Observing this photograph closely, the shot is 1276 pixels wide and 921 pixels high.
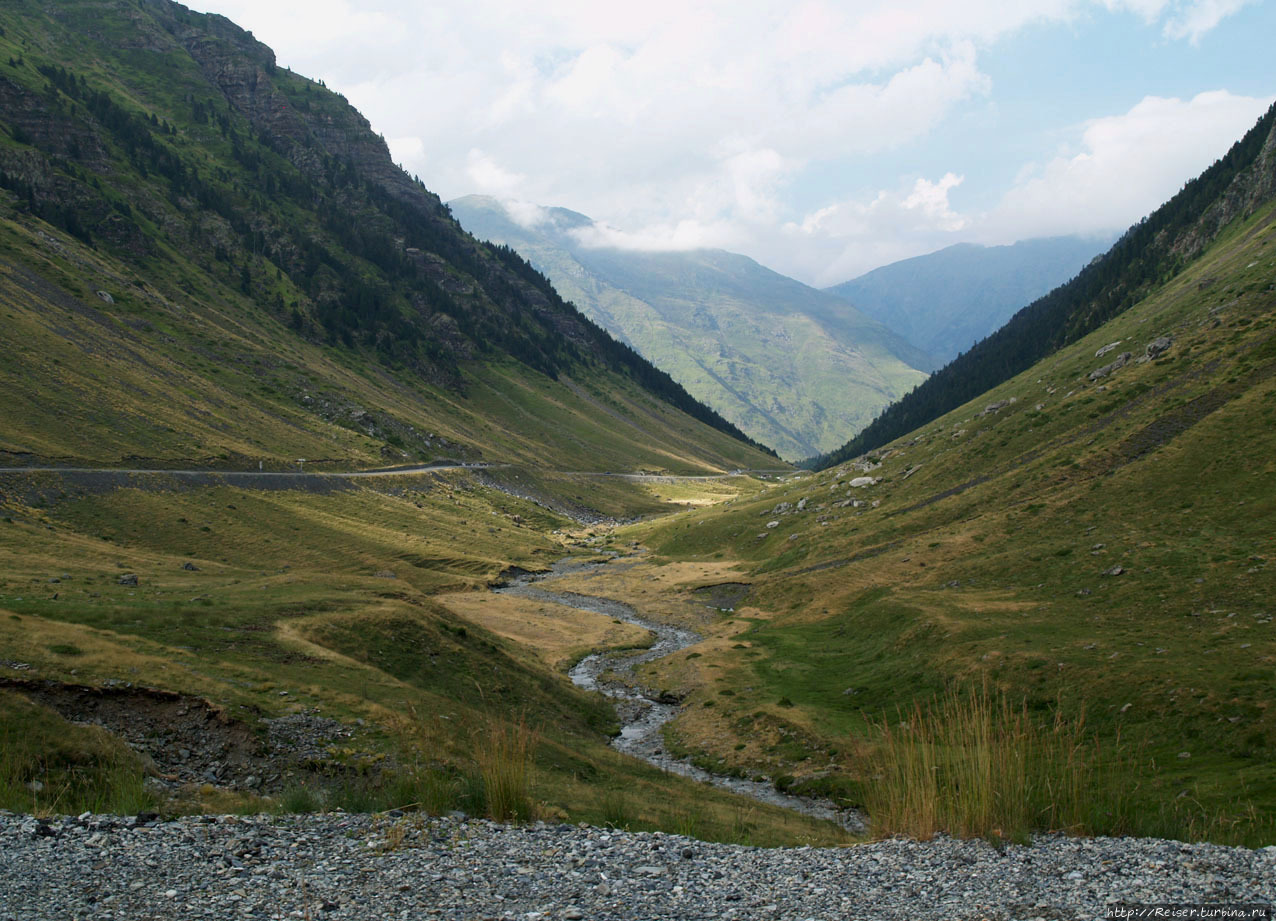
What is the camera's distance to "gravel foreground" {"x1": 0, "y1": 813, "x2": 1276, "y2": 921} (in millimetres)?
11836

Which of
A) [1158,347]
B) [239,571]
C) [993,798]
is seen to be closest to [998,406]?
[1158,347]

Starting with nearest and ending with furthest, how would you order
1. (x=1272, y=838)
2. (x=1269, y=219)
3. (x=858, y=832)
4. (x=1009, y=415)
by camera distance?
(x=1272, y=838) → (x=858, y=832) → (x=1009, y=415) → (x=1269, y=219)

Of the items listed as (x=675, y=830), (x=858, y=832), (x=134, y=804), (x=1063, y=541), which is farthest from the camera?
(x=1063, y=541)

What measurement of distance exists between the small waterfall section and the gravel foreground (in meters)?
17.8

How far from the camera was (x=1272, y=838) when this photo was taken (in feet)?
56.2

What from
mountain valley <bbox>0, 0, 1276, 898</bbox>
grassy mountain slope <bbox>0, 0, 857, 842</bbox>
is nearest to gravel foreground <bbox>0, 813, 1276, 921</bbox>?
mountain valley <bbox>0, 0, 1276, 898</bbox>

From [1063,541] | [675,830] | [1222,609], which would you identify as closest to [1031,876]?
[675,830]

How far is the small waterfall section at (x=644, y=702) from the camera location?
35.2 metres

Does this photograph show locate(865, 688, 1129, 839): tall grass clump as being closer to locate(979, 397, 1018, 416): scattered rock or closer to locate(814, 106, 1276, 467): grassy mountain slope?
locate(979, 397, 1018, 416): scattered rock

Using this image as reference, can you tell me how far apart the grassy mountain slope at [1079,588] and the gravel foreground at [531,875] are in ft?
9.66

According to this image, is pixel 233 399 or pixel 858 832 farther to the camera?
pixel 233 399

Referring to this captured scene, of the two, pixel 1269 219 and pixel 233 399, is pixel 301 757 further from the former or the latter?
pixel 1269 219

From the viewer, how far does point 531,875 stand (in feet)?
44.6

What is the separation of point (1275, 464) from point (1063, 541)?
616 inches
